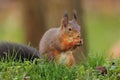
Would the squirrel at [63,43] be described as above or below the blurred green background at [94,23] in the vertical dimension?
below

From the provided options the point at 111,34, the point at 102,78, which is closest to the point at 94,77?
the point at 102,78

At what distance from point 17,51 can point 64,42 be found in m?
0.57

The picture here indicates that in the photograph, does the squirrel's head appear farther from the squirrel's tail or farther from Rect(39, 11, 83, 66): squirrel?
the squirrel's tail

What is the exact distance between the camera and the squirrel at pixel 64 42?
6.60 metres

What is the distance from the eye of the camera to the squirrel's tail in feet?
22.8

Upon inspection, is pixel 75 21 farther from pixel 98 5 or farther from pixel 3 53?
pixel 98 5

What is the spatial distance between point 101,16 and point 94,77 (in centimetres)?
1384

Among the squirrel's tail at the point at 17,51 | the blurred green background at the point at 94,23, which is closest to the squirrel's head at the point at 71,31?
the squirrel's tail at the point at 17,51

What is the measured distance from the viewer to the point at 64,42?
21.9 ft

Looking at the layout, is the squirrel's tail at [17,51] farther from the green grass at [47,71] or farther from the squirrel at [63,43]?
A: the green grass at [47,71]

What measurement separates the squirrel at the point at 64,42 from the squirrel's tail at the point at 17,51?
0.83 feet

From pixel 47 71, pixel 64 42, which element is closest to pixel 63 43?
pixel 64 42

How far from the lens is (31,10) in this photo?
11.2m

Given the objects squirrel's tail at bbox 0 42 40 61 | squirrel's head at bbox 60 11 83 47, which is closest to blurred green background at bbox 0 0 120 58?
squirrel's tail at bbox 0 42 40 61
